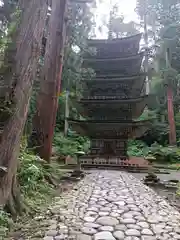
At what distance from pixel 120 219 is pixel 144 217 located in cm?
39

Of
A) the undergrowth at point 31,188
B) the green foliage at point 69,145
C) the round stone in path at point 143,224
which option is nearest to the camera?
the round stone in path at point 143,224

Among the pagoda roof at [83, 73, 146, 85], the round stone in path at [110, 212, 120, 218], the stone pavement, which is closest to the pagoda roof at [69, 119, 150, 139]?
the pagoda roof at [83, 73, 146, 85]

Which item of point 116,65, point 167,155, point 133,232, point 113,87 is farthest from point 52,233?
point 116,65

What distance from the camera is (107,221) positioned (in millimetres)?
3055

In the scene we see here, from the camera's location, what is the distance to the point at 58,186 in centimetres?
567

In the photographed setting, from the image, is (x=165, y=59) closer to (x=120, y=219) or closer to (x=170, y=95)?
(x=170, y=95)

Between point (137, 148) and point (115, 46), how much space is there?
9.07 m

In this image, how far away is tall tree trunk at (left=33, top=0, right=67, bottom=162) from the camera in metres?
6.08

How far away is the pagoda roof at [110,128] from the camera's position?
1398cm

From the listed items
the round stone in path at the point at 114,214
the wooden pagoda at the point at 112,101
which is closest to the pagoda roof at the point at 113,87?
the wooden pagoda at the point at 112,101

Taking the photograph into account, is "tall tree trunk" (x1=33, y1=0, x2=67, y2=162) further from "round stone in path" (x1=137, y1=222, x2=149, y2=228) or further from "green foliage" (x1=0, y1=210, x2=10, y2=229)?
"round stone in path" (x1=137, y1=222, x2=149, y2=228)

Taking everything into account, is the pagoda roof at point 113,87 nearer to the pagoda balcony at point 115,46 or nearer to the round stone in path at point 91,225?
the pagoda balcony at point 115,46

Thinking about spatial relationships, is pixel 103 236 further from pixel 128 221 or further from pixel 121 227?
pixel 128 221

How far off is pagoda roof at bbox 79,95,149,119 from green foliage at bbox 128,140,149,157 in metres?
4.22
